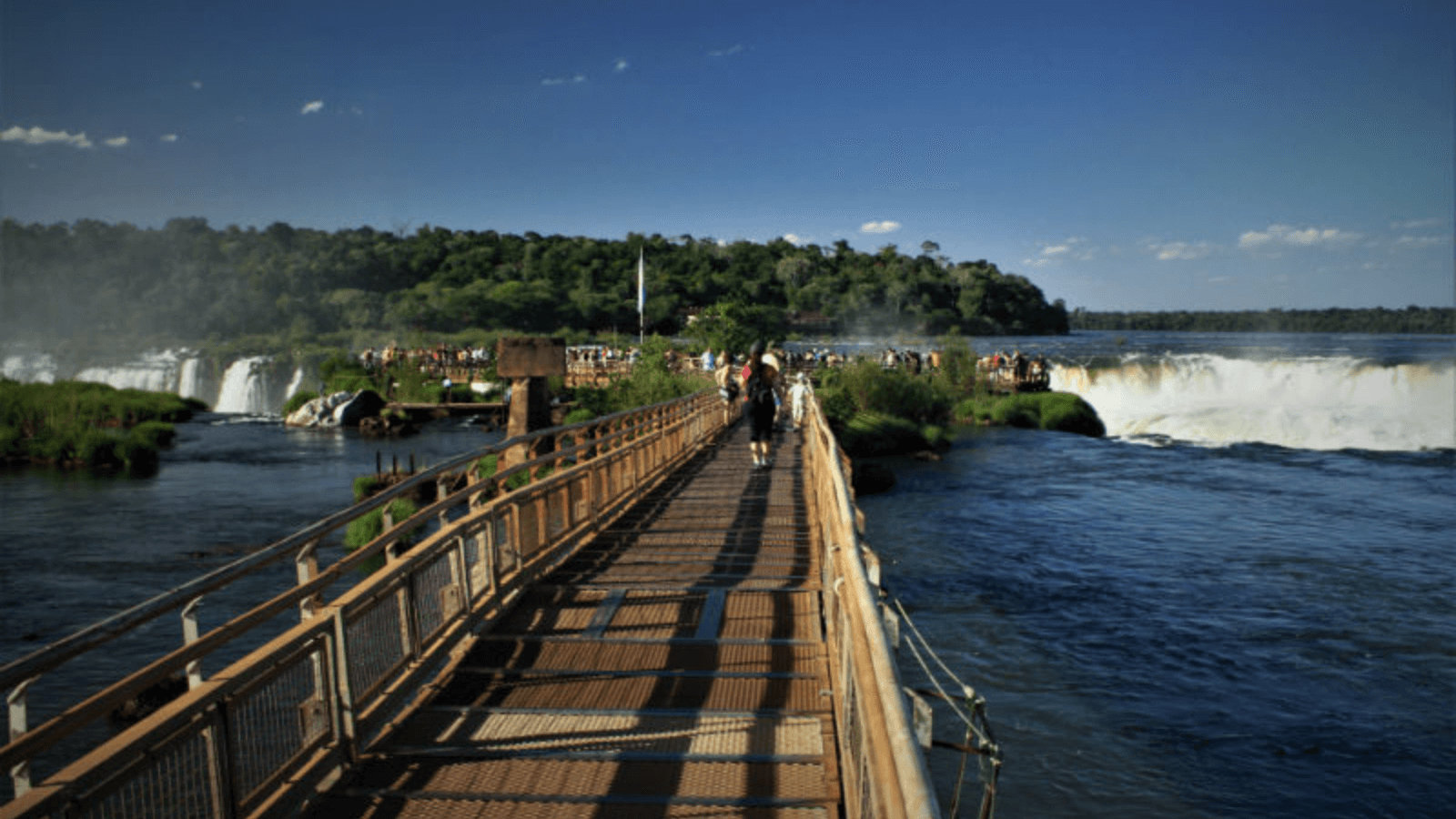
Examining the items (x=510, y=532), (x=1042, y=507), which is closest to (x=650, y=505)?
(x=510, y=532)

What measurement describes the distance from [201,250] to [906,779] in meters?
164

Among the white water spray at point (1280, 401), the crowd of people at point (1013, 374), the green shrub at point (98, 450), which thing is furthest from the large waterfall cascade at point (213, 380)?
the white water spray at point (1280, 401)

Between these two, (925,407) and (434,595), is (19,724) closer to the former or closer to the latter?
(434,595)

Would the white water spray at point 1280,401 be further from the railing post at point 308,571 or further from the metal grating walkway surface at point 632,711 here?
the railing post at point 308,571

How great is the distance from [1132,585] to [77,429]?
126 feet

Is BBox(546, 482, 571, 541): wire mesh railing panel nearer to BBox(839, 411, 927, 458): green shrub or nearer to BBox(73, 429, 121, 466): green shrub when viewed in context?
BBox(839, 411, 927, 458): green shrub

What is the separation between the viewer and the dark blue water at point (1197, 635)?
10852 mm

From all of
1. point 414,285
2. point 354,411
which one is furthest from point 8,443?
point 414,285

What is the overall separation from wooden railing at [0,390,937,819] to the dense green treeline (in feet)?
326

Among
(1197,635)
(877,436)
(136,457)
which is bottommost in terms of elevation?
(1197,635)

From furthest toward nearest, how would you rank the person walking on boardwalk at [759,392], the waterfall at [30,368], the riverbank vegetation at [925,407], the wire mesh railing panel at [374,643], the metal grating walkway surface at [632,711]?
the waterfall at [30,368] → the riverbank vegetation at [925,407] → the person walking on boardwalk at [759,392] → the wire mesh railing panel at [374,643] → the metal grating walkway surface at [632,711]

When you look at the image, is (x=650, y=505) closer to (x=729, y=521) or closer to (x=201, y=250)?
(x=729, y=521)

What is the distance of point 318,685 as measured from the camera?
4.40 metres

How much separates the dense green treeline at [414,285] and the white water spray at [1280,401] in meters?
54.5
